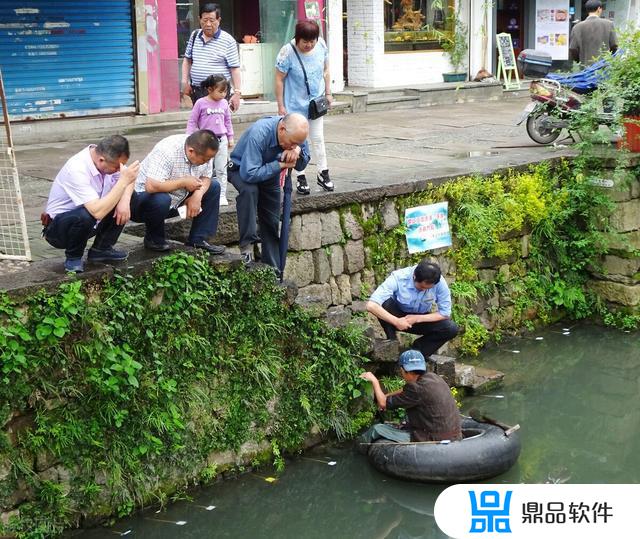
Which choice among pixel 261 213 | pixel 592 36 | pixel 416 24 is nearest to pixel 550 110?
pixel 592 36

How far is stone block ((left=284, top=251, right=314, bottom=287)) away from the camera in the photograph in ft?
28.4

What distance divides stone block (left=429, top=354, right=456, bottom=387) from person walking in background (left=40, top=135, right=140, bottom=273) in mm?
3200

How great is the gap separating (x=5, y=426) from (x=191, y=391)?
54.1 inches

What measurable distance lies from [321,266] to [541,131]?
4.52m

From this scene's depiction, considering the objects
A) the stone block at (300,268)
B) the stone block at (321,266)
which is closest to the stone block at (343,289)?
the stone block at (321,266)

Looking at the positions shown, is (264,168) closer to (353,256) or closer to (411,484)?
(353,256)

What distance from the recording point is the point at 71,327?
20.8ft

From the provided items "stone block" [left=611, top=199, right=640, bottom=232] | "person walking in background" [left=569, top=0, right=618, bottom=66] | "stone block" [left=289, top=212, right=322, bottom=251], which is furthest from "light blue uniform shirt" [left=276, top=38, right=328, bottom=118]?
"person walking in background" [left=569, top=0, right=618, bottom=66]

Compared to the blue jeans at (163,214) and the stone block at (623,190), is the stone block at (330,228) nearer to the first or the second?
the blue jeans at (163,214)

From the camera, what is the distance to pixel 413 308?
830cm

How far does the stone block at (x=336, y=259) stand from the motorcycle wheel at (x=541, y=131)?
4197mm

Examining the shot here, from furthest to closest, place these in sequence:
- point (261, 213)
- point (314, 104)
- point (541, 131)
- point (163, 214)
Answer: point (541, 131) → point (314, 104) → point (261, 213) → point (163, 214)

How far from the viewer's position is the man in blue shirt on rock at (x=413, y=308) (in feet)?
26.9

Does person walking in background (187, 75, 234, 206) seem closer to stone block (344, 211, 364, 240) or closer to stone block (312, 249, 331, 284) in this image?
stone block (312, 249, 331, 284)
